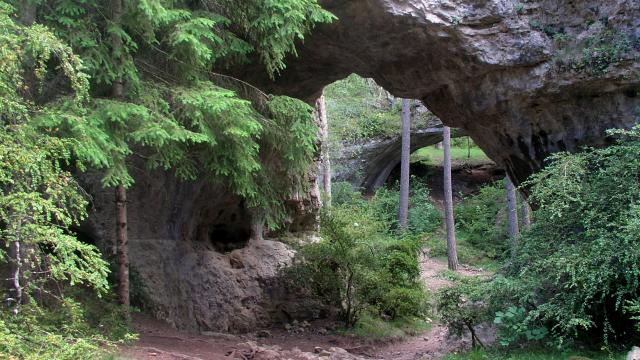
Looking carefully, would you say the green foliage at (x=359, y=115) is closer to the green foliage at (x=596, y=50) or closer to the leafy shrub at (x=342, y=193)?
the leafy shrub at (x=342, y=193)

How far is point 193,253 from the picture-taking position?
1310 cm

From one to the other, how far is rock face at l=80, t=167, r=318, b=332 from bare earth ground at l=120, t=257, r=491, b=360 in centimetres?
61

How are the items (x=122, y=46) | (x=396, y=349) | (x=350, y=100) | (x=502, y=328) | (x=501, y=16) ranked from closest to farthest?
1. (x=122, y=46)
2. (x=502, y=328)
3. (x=501, y=16)
4. (x=396, y=349)
5. (x=350, y=100)

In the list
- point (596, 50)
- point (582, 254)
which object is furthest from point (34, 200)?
point (596, 50)

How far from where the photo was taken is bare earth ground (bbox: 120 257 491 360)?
28.3 feet

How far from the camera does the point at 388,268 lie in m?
14.7

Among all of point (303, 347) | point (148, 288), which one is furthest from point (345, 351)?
point (148, 288)

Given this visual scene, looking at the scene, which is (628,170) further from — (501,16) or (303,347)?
(303,347)

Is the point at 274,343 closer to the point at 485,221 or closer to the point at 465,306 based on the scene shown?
the point at 465,306

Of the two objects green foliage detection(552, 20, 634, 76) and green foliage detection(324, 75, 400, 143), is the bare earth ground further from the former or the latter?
green foliage detection(324, 75, 400, 143)

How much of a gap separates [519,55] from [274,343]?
26.1ft

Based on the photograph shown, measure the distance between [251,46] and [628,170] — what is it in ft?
19.8

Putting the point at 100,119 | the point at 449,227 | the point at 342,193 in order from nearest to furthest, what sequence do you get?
the point at 100,119 < the point at 449,227 < the point at 342,193

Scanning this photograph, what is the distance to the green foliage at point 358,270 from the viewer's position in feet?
45.9
